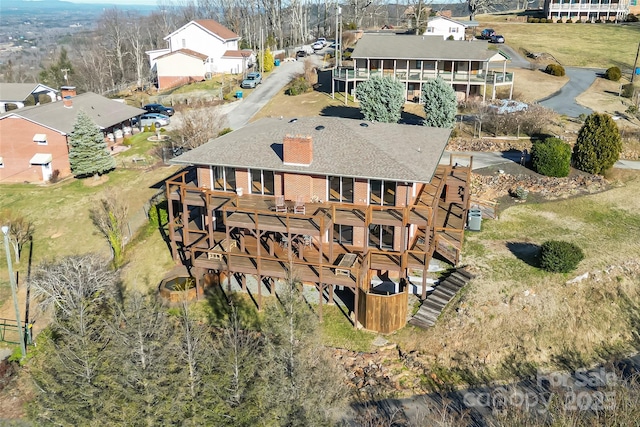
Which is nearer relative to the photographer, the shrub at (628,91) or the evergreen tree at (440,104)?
the evergreen tree at (440,104)

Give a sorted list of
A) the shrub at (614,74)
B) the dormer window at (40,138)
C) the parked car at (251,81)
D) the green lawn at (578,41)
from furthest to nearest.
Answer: the green lawn at (578,41), the parked car at (251,81), the shrub at (614,74), the dormer window at (40,138)

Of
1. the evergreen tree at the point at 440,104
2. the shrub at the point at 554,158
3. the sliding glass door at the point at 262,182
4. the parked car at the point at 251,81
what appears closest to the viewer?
the sliding glass door at the point at 262,182

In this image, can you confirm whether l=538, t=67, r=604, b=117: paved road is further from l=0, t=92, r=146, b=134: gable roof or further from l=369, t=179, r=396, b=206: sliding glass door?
l=0, t=92, r=146, b=134: gable roof

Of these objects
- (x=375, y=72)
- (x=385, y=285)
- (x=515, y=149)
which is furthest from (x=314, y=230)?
(x=375, y=72)

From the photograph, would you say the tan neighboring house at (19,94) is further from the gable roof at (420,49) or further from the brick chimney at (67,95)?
the gable roof at (420,49)

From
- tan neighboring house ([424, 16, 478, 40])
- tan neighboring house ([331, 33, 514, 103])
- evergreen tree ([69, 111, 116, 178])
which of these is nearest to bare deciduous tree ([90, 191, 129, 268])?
evergreen tree ([69, 111, 116, 178])

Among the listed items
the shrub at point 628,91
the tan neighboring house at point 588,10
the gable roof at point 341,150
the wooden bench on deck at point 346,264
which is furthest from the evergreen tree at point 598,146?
the tan neighboring house at point 588,10
